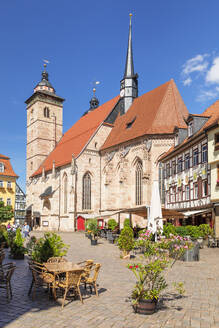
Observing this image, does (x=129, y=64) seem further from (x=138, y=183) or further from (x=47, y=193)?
(x=47, y=193)

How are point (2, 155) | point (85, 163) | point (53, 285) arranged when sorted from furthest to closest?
point (2, 155)
point (85, 163)
point (53, 285)

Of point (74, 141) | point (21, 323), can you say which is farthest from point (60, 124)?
point (21, 323)

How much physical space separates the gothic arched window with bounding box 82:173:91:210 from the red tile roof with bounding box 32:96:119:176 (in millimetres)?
3106

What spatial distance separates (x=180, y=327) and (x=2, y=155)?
5086 centimetres

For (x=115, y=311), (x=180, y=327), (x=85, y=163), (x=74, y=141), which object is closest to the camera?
(x=180, y=327)

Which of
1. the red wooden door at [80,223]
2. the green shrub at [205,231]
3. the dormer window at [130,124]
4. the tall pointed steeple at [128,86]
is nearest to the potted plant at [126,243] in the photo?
the green shrub at [205,231]

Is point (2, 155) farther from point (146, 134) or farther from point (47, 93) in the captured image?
point (146, 134)

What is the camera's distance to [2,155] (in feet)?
173

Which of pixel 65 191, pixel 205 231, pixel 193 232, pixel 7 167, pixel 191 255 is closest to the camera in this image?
pixel 191 255

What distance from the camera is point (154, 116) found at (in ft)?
114

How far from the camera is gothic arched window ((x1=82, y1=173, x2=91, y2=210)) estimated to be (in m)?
40.5

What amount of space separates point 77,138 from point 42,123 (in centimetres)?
1079

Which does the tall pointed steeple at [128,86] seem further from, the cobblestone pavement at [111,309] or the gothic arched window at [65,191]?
the cobblestone pavement at [111,309]

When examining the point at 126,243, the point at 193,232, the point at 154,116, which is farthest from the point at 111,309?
the point at 154,116
